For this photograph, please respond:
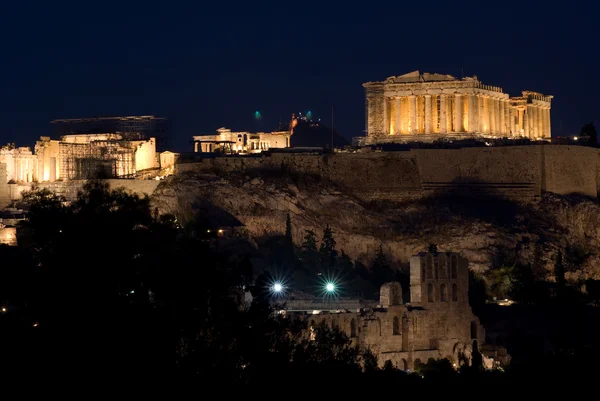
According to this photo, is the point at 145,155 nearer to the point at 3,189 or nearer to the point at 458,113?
the point at 3,189

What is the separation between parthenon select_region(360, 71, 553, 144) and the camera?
3615 inches

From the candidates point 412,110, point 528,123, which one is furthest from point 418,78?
point 528,123

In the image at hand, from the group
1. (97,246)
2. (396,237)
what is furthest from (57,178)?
(97,246)

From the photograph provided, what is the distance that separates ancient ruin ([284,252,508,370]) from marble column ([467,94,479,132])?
30296 millimetres

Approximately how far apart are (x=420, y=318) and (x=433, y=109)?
114 ft

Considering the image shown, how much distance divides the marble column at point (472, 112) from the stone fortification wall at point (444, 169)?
7087 millimetres

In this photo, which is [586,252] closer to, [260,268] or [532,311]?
[532,311]

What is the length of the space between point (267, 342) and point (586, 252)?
39848mm

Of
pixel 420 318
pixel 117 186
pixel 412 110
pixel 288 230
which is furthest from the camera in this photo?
pixel 412 110

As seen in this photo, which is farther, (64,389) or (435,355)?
(435,355)

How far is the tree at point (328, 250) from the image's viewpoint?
71.4 metres

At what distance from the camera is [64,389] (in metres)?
36.0

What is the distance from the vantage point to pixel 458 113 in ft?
301

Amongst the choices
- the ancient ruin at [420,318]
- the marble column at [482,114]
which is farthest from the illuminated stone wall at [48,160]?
the ancient ruin at [420,318]
